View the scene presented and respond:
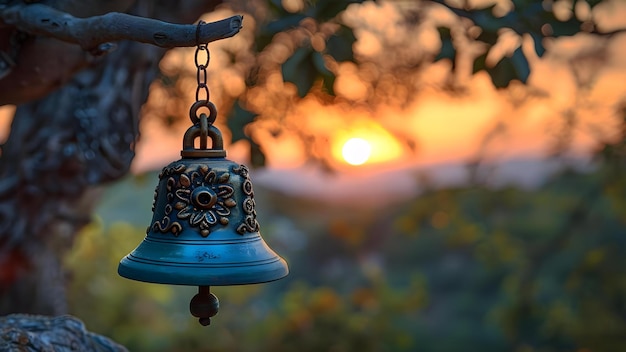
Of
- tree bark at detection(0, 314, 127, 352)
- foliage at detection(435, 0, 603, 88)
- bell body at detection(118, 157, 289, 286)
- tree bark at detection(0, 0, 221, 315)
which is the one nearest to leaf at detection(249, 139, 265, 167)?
tree bark at detection(0, 0, 221, 315)

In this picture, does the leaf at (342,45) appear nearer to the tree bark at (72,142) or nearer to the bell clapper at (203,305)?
the tree bark at (72,142)

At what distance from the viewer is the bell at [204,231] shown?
174 centimetres

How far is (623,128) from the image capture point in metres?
4.95

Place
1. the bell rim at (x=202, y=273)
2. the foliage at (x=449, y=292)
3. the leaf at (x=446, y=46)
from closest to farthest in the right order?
1. the bell rim at (x=202, y=273)
2. the leaf at (x=446, y=46)
3. the foliage at (x=449, y=292)

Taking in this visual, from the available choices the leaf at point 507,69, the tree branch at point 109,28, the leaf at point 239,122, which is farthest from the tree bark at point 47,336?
the leaf at point 507,69

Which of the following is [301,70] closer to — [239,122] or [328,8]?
[328,8]

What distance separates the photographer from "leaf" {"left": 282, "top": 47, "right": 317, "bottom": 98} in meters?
2.70

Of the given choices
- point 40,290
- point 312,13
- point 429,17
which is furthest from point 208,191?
point 429,17

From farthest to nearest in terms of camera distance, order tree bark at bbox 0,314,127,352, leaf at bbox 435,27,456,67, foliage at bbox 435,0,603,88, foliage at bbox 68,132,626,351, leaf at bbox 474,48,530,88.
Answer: foliage at bbox 68,132,626,351 → leaf at bbox 435,27,456,67 → foliage at bbox 435,0,603,88 → leaf at bbox 474,48,530,88 → tree bark at bbox 0,314,127,352

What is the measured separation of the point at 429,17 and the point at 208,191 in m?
3.16

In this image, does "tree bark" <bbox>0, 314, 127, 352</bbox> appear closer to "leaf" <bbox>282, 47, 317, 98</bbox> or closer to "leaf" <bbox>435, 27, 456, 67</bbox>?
"leaf" <bbox>282, 47, 317, 98</bbox>

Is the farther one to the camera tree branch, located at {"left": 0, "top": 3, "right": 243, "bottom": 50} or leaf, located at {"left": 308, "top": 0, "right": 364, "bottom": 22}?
leaf, located at {"left": 308, "top": 0, "right": 364, "bottom": 22}

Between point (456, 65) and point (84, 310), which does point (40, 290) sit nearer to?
point (456, 65)

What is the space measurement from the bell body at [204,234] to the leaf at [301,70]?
873 millimetres
